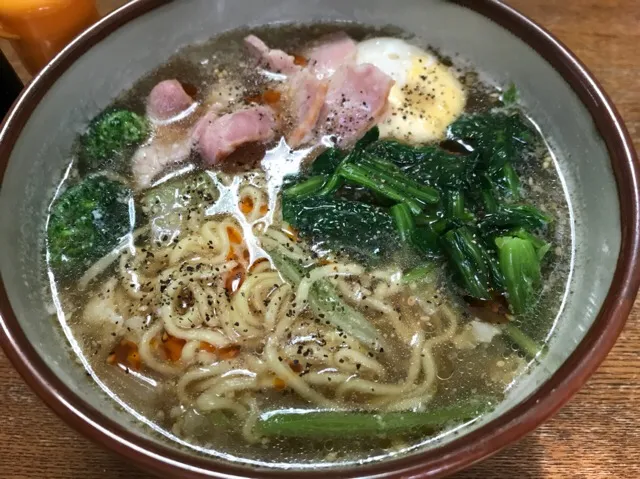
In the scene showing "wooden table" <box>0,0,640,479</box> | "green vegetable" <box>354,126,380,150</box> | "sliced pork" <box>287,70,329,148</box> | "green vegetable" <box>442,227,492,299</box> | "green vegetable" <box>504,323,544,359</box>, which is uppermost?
"sliced pork" <box>287,70,329,148</box>

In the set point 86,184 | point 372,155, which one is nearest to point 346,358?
point 372,155

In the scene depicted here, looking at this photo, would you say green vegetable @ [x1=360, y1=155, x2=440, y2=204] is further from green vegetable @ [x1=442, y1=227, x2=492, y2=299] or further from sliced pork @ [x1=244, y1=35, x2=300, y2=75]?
sliced pork @ [x1=244, y1=35, x2=300, y2=75]

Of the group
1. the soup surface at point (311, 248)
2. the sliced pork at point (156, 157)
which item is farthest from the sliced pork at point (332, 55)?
the sliced pork at point (156, 157)

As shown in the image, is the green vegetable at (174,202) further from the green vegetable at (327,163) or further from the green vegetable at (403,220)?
the green vegetable at (403,220)

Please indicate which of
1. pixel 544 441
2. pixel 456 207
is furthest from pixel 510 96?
pixel 544 441

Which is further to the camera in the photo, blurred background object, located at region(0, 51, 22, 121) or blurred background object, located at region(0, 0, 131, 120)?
blurred background object, located at region(0, 51, 22, 121)

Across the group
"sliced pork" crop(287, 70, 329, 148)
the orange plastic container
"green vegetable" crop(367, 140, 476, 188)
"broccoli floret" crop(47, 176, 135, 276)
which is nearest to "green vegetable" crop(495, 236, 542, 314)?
"green vegetable" crop(367, 140, 476, 188)

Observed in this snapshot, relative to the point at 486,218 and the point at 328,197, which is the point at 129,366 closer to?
the point at 328,197
